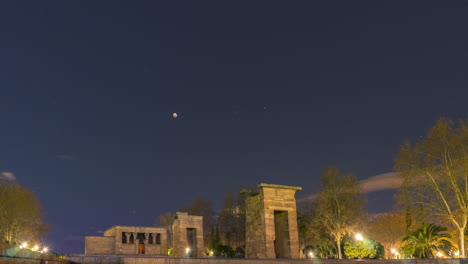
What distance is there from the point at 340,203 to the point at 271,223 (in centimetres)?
2134

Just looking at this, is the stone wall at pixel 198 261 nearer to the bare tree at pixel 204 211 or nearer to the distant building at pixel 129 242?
the distant building at pixel 129 242

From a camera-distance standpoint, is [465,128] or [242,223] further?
[242,223]

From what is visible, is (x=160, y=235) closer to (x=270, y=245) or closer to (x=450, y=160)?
(x=270, y=245)

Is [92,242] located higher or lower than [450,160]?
lower

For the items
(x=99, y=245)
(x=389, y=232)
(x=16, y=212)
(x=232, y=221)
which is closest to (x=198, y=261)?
(x=99, y=245)

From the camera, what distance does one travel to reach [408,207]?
103ft

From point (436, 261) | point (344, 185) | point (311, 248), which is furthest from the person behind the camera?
point (311, 248)

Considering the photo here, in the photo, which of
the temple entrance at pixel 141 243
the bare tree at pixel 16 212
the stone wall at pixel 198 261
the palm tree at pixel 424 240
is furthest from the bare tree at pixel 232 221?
the stone wall at pixel 198 261

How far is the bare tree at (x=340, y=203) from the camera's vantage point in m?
45.5

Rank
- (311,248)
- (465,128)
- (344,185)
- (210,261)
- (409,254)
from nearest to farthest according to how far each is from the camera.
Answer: (210,261), (465,128), (409,254), (344,185), (311,248)

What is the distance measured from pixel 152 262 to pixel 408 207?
2226cm

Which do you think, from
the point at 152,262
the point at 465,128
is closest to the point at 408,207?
the point at 465,128

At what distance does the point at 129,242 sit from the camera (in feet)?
154

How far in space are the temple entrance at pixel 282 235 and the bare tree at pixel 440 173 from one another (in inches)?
350
